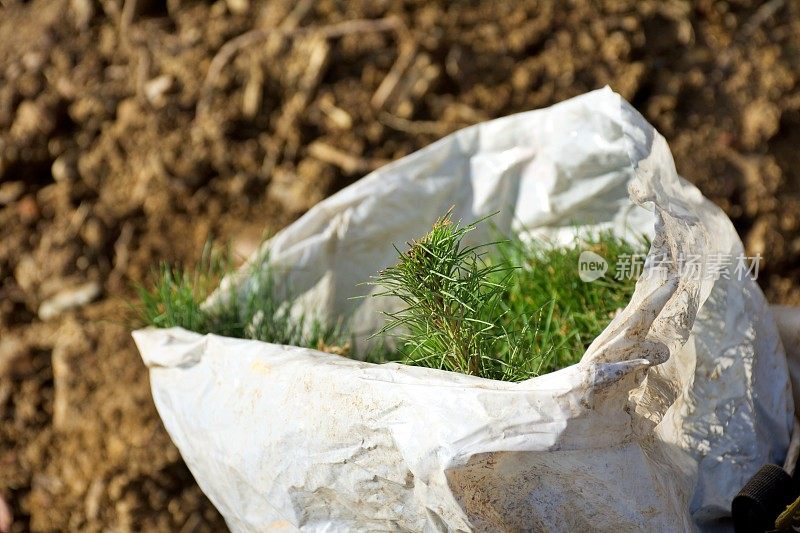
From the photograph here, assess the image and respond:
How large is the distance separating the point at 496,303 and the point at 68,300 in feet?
3.80

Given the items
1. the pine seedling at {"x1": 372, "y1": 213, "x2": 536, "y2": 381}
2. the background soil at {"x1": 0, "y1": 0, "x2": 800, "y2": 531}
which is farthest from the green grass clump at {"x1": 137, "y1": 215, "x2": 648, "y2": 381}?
the background soil at {"x1": 0, "y1": 0, "x2": 800, "y2": 531}

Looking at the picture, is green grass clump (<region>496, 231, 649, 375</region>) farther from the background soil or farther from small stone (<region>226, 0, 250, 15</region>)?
small stone (<region>226, 0, 250, 15</region>)

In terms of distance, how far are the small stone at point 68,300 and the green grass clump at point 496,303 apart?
2.63ft

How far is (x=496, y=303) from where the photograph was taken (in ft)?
3.04

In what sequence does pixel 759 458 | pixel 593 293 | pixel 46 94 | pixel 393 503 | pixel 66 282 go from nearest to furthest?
pixel 393 503
pixel 759 458
pixel 593 293
pixel 66 282
pixel 46 94

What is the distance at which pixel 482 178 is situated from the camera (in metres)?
1.40

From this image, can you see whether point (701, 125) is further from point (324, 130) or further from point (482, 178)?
point (324, 130)

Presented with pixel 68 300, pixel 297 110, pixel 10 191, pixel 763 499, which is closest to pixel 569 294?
pixel 763 499

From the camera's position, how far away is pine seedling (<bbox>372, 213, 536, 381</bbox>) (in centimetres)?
84

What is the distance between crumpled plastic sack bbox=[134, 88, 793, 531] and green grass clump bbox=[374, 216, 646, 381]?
8cm

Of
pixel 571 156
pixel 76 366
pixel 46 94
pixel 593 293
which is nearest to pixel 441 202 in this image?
pixel 571 156

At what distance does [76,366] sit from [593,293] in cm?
106

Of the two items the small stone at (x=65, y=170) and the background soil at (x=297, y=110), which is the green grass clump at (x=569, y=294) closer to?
the background soil at (x=297, y=110)

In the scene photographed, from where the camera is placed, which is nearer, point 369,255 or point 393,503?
point 393,503
